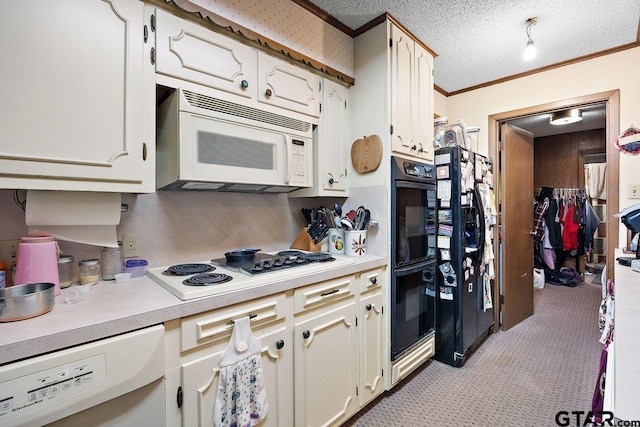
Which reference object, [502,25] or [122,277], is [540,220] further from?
[122,277]

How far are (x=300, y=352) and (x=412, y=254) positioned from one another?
106 cm

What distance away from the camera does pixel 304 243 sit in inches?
79.2

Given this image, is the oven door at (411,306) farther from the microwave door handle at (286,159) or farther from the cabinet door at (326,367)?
the microwave door handle at (286,159)

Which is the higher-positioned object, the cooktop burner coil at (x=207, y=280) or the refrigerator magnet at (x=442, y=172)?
the refrigerator magnet at (x=442, y=172)

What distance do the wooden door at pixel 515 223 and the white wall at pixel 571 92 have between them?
0.24 meters

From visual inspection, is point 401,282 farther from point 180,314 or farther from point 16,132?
point 16,132

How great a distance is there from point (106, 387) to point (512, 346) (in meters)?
2.89

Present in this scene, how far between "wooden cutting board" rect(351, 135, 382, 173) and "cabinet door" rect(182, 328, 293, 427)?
1116 mm

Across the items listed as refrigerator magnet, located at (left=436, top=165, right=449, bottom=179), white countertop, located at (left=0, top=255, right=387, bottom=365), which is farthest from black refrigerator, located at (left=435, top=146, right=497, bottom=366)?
white countertop, located at (left=0, top=255, right=387, bottom=365)

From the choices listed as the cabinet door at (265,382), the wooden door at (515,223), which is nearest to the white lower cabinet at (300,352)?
the cabinet door at (265,382)

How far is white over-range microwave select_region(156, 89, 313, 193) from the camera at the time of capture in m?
1.34

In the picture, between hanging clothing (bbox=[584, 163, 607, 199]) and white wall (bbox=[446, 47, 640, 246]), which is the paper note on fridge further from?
hanging clothing (bbox=[584, 163, 607, 199])

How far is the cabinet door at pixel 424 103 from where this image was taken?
2.12 metres

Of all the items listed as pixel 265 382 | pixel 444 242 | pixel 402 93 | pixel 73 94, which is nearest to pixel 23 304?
pixel 73 94
